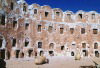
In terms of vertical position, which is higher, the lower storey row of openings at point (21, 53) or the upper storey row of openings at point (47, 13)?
the upper storey row of openings at point (47, 13)

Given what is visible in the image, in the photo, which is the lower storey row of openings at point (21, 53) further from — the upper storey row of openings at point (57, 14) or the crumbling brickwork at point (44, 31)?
the upper storey row of openings at point (57, 14)

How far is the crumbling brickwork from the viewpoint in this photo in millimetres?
32303

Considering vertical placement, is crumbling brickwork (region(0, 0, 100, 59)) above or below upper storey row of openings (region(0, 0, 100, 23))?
below

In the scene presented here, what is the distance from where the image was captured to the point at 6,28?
31.8 metres

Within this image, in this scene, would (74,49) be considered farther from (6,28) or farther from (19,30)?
(6,28)

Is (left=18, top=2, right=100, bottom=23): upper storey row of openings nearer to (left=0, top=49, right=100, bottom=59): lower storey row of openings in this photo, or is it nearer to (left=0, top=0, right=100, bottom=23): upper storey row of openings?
(left=0, top=0, right=100, bottom=23): upper storey row of openings

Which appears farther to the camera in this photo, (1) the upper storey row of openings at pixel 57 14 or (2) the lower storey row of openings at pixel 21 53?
(1) the upper storey row of openings at pixel 57 14

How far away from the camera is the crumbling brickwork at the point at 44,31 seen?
1272 inches

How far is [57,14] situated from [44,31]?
207 inches

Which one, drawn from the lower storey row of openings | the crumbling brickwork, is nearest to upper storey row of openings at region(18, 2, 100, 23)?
the crumbling brickwork

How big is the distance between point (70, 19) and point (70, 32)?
3120mm

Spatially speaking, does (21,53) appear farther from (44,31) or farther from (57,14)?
(57,14)

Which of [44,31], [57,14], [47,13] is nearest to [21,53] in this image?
[44,31]

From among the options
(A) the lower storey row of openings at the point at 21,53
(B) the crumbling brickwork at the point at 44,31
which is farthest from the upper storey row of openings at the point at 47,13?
(A) the lower storey row of openings at the point at 21,53
